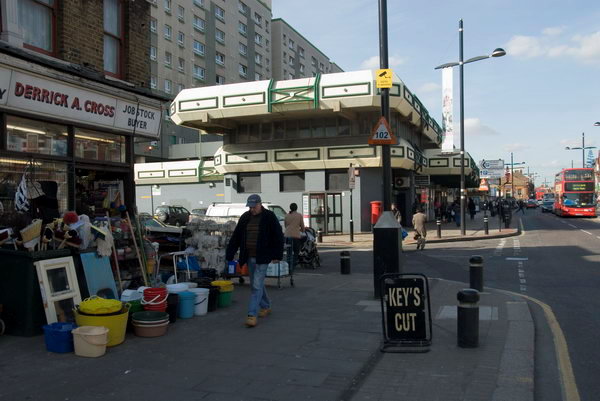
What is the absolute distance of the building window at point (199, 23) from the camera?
5131cm

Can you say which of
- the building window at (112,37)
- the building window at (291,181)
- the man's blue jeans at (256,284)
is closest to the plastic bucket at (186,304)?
the man's blue jeans at (256,284)

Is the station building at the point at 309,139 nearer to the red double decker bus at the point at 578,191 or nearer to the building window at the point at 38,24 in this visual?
the building window at the point at 38,24

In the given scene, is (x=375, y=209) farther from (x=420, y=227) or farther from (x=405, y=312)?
(x=405, y=312)

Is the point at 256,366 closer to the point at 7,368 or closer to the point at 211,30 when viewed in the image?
the point at 7,368

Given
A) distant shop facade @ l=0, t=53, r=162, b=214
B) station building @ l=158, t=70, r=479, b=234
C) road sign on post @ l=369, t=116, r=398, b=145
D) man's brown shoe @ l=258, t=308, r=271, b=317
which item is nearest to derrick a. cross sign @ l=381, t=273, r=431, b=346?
man's brown shoe @ l=258, t=308, r=271, b=317

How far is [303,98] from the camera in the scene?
2506cm

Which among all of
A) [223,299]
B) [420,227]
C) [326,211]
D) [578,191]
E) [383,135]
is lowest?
[223,299]

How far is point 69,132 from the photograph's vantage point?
924cm

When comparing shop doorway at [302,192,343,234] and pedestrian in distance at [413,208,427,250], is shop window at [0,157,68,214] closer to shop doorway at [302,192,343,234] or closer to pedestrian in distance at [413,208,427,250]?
pedestrian in distance at [413,208,427,250]

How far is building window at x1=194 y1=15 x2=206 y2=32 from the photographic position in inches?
2020

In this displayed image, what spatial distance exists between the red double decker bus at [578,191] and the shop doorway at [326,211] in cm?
2680

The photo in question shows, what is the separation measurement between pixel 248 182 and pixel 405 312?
24.1m

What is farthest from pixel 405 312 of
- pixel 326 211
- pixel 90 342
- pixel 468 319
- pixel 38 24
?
pixel 326 211

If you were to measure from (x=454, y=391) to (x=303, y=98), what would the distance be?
21720mm
